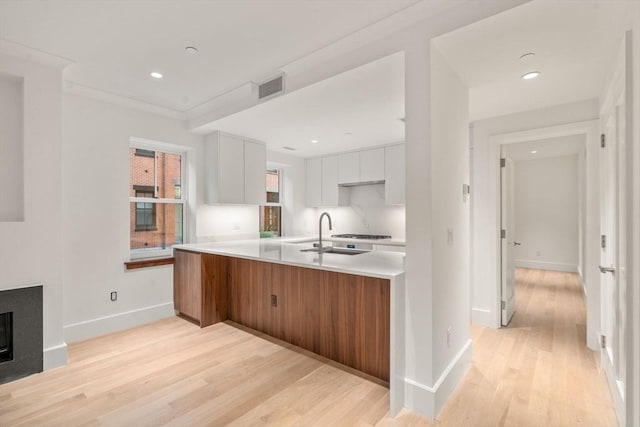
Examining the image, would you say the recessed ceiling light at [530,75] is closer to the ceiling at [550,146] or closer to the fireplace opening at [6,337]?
the ceiling at [550,146]

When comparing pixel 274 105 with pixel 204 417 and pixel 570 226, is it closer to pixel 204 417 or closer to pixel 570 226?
pixel 204 417

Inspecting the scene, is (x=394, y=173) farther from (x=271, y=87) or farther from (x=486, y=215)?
(x=271, y=87)

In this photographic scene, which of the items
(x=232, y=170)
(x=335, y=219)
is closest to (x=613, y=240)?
(x=232, y=170)

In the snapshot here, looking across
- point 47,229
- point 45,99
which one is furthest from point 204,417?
point 45,99

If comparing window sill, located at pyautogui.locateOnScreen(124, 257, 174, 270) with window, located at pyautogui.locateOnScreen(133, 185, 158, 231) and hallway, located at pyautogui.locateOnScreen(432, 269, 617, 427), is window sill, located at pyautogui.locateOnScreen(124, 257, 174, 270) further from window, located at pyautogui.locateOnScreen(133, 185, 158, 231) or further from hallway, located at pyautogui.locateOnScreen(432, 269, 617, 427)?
hallway, located at pyautogui.locateOnScreen(432, 269, 617, 427)

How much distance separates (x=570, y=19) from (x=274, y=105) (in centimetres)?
225

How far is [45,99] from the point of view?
8.34 ft

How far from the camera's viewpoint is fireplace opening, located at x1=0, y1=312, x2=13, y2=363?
93.9 inches

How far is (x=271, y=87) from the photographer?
280 centimetres

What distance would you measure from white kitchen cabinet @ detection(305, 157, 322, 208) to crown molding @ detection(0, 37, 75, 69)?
368cm

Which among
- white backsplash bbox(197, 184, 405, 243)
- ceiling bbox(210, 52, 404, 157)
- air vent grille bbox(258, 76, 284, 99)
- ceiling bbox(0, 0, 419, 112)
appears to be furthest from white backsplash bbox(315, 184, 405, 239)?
ceiling bbox(0, 0, 419, 112)

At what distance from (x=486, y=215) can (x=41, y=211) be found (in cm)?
429

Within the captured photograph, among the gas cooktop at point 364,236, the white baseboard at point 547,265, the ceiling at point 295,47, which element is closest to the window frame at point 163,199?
the ceiling at point 295,47

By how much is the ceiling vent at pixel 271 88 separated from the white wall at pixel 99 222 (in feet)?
5.28
